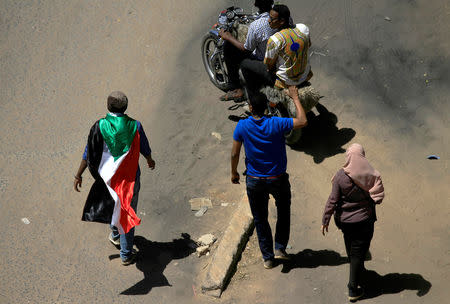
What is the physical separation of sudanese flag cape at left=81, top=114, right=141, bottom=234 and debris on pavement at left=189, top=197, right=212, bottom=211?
1.18m

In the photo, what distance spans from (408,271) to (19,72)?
681 cm

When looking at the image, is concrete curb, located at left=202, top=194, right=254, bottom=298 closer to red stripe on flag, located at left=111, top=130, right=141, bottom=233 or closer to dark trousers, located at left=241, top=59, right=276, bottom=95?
red stripe on flag, located at left=111, top=130, right=141, bottom=233

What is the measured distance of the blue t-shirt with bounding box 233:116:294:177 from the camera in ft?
15.7

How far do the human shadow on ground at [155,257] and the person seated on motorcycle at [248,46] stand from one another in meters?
2.54

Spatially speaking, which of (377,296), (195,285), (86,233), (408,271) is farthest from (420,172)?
(86,233)

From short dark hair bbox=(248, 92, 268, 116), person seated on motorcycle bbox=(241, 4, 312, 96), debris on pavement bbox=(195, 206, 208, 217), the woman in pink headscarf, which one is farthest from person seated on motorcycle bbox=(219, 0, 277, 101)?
the woman in pink headscarf

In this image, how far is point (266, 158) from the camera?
4918 millimetres

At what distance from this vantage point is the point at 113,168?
5461 mm

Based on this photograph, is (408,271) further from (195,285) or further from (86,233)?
(86,233)

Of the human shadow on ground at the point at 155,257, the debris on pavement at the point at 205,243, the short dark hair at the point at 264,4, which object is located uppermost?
the short dark hair at the point at 264,4

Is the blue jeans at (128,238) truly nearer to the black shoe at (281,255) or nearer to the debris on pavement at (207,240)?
the debris on pavement at (207,240)

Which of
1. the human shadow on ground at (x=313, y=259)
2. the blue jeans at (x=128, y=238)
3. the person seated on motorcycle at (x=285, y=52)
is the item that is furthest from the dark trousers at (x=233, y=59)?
the human shadow on ground at (x=313, y=259)

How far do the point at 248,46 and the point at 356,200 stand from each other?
311cm

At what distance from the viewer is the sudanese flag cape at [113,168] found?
17.5ft
